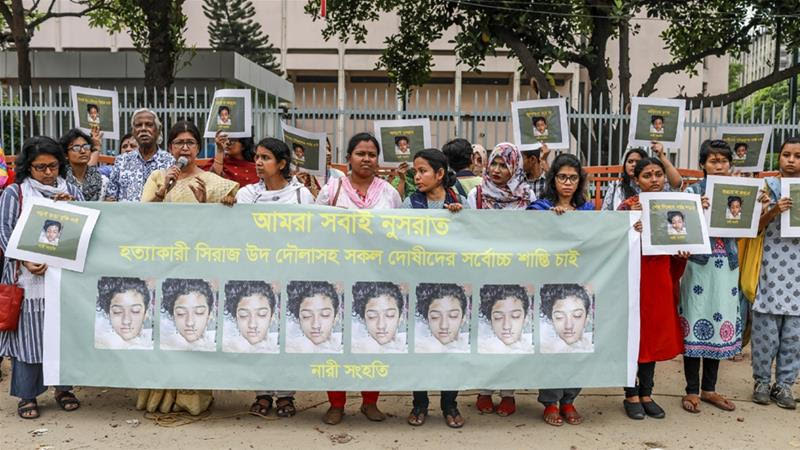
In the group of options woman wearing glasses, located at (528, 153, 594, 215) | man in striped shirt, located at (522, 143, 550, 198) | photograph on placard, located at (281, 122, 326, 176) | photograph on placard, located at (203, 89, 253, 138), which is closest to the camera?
woman wearing glasses, located at (528, 153, 594, 215)

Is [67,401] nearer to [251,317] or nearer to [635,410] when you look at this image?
[251,317]

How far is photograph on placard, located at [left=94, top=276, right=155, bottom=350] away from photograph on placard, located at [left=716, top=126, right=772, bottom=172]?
15.8 ft

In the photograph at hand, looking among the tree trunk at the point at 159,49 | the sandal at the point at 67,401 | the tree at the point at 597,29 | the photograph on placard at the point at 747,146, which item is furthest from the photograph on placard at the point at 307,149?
the tree trunk at the point at 159,49

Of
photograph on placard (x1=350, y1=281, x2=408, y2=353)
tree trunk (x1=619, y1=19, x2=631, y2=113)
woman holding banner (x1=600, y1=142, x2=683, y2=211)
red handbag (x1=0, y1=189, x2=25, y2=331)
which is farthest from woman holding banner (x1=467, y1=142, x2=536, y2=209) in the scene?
tree trunk (x1=619, y1=19, x2=631, y2=113)

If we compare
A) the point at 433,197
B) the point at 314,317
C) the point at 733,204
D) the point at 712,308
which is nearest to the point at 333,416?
the point at 314,317

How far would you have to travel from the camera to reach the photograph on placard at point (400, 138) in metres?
5.79

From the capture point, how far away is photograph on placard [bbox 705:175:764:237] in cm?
456

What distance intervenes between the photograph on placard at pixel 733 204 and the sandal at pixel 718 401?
42.7 inches

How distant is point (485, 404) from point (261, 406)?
1414 mm

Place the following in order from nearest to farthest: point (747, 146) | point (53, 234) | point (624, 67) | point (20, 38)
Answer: point (53, 234), point (747, 146), point (624, 67), point (20, 38)

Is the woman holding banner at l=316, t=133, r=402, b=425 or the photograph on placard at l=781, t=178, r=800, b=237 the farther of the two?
the photograph on placard at l=781, t=178, r=800, b=237

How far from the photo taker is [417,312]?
4.21m

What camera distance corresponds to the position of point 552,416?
14.5ft

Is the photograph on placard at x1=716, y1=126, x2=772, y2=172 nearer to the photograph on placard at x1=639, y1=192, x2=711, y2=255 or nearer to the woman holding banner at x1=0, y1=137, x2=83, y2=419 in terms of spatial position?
the photograph on placard at x1=639, y1=192, x2=711, y2=255
